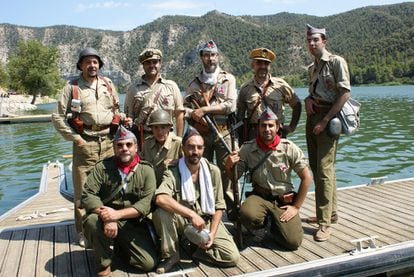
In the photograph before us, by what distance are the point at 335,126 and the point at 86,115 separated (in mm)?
3259

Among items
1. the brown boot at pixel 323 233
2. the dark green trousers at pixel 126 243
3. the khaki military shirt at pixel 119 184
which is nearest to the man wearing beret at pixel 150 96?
the khaki military shirt at pixel 119 184

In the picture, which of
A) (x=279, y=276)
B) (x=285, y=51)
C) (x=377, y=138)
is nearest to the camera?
(x=279, y=276)

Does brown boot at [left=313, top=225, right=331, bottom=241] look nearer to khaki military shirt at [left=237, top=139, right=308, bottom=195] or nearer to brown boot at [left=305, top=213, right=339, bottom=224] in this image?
brown boot at [left=305, top=213, right=339, bottom=224]

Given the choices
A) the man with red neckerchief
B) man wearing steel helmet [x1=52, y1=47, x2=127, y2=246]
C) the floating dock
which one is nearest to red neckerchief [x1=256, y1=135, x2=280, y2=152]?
the man with red neckerchief

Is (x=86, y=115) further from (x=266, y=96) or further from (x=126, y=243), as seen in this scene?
(x=266, y=96)

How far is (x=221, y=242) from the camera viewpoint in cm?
497

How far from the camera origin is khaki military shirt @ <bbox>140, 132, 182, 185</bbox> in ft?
18.5

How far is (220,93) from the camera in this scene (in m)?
6.06

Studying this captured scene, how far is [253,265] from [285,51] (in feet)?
565

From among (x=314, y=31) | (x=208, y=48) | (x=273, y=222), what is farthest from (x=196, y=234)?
(x=314, y=31)

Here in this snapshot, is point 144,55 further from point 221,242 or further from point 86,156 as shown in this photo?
point 221,242

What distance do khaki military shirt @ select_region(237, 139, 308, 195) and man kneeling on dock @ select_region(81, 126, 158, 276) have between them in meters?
1.34

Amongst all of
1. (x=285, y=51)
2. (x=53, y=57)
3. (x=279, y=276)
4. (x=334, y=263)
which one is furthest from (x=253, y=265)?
(x=285, y=51)

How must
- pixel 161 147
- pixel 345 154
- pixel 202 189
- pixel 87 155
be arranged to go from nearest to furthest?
pixel 202 189, pixel 161 147, pixel 87 155, pixel 345 154
